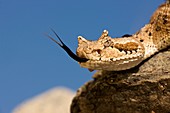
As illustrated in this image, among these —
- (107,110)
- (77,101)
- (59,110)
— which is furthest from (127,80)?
(59,110)

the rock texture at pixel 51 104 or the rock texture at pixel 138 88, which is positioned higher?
the rock texture at pixel 51 104

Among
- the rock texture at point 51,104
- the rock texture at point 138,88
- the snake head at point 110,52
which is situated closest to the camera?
the snake head at point 110,52

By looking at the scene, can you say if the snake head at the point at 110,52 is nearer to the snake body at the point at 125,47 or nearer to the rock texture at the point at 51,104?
the snake body at the point at 125,47

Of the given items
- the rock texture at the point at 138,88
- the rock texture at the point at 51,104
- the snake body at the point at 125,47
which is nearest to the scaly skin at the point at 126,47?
the snake body at the point at 125,47

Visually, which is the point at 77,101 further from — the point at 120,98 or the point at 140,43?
the point at 140,43

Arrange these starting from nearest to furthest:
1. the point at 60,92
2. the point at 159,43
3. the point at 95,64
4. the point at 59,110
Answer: the point at 95,64 → the point at 159,43 → the point at 59,110 → the point at 60,92

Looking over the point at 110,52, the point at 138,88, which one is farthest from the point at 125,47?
the point at 138,88
